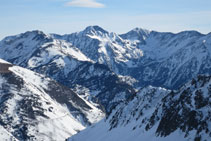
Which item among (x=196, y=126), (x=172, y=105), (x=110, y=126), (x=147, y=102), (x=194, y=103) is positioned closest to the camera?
(x=196, y=126)

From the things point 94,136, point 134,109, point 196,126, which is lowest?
point 94,136

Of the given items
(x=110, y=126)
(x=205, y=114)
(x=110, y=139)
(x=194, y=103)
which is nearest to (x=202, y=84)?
(x=194, y=103)

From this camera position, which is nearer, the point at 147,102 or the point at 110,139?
the point at 110,139

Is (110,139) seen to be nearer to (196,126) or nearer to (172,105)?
(172,105)

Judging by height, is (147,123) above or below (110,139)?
above

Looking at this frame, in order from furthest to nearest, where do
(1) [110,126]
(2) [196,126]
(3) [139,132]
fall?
(1) [110,126] < (3) [139,132] < (2) [196,126]

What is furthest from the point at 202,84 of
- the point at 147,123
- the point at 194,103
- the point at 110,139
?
the point at 110,139

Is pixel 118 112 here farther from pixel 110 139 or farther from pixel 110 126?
pixel 110 139
